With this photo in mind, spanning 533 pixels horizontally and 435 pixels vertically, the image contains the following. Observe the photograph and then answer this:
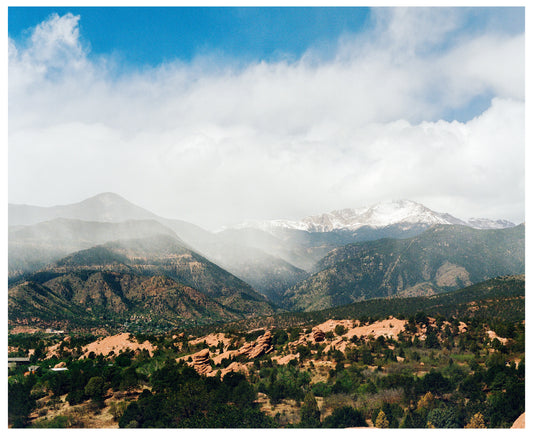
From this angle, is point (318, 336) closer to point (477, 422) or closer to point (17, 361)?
point (477, 422)

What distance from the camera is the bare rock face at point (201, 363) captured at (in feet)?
245

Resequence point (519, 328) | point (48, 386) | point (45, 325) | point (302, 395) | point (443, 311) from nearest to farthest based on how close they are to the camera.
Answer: point (302, 395)
point (48, 386)
point (519, 328)
point (443, 311)
point (45, 325)

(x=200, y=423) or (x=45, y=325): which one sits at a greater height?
(x=200, y=423)

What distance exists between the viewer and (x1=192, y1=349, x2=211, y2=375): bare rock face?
245 ft

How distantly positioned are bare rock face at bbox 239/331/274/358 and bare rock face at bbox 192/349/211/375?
8174mm

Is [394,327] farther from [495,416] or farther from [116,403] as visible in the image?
[116,403]

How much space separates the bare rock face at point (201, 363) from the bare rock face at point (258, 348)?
26.8ft

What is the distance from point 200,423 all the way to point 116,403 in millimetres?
17286

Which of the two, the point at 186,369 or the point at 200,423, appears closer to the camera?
the point at 200,423

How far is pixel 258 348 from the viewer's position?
84188mm

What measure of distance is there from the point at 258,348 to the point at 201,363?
1386 centimetres

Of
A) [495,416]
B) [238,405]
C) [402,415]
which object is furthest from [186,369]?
[495,416]

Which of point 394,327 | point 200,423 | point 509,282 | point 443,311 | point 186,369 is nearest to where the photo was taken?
point 200,423

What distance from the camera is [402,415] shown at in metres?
43.5
